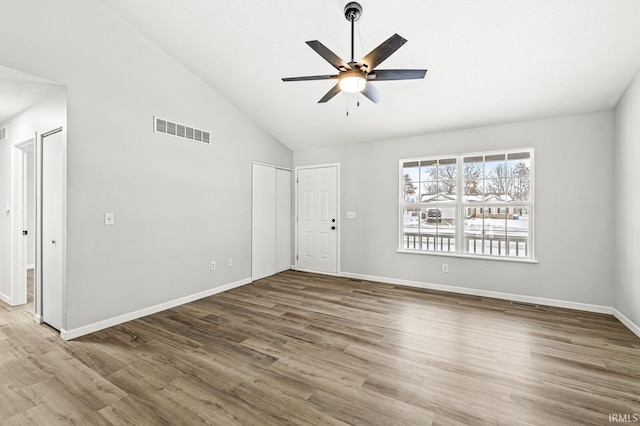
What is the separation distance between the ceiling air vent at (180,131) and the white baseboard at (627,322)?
5.61m

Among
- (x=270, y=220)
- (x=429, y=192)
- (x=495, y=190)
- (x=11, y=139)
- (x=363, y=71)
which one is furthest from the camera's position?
(x=270, y=220)

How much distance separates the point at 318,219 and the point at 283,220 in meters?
0.74

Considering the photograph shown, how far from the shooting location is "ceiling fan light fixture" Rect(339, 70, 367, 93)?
2.31m

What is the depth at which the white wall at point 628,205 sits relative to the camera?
299 centimetres

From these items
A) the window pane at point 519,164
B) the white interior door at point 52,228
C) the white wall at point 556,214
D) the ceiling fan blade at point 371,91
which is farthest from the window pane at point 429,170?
the white interior door at point 52,228

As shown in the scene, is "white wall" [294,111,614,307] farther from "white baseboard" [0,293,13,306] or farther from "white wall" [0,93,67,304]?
"white baseboard" [0,293,13,306]

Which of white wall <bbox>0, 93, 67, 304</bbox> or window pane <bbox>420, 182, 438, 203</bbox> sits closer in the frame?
white wall <bbox>0, 93, 67, 304</bbox>

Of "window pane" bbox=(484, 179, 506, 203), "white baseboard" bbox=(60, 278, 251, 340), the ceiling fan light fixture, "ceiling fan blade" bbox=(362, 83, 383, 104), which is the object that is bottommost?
"white baseboard" bbox=(60, 278, 251, 340)

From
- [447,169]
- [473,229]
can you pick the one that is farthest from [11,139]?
[473,229]

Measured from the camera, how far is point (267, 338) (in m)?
2.97

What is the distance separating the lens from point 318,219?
588 centimetres

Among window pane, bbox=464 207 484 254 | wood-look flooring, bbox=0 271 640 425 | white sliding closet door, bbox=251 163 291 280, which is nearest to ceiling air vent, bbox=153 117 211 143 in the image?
white sliding closet door, bbox=251 163 291 280

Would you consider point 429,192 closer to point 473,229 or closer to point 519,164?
point 473,229

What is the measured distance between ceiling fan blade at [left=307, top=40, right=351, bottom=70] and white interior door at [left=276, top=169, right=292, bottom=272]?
12.2ft
